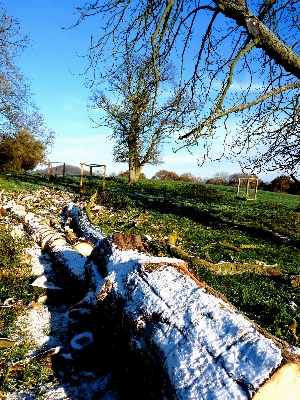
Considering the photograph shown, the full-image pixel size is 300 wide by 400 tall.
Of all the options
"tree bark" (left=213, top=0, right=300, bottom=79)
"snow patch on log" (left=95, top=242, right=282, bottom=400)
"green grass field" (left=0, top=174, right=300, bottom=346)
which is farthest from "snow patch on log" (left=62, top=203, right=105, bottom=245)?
"tree bark" (left=213, top=0, right=300, bottom=79)

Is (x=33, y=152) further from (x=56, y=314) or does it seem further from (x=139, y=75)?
(x=56, y=314)

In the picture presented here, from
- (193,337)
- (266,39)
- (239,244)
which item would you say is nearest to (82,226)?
(239,244)

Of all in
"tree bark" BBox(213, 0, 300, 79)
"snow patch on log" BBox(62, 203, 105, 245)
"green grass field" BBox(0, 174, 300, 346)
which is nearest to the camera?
"green grass field" BBox(0, 174, 300, 346)

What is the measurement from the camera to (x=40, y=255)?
5.93 m

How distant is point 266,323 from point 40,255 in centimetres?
428

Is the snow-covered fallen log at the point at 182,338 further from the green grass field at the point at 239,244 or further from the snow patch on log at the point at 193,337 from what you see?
the green grass field at the point at 239,244

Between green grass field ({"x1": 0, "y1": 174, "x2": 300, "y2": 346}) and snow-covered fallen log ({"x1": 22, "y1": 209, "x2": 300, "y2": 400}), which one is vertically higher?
snow-covered fallen log ({"x1": 22, "y1": 209, "x2": 300, "y2": 400})

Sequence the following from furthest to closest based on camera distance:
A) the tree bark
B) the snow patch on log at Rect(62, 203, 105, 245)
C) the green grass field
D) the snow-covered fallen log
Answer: the snow patch on log at Rect(62, 203, 105, 245), the tree bark, the green grass field, the snow-covered fallen log

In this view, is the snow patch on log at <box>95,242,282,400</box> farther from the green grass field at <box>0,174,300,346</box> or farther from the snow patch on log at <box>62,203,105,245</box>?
the snow patch on log at <box>62,203,105,245</box>

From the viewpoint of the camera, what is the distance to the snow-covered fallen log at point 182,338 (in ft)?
5.90

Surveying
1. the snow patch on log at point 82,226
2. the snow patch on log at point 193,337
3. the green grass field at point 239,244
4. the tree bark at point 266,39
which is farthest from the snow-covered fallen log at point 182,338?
the tree bark at point 266,39

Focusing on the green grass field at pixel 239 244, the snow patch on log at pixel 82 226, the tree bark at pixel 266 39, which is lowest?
the green grass field at pixel 239 244

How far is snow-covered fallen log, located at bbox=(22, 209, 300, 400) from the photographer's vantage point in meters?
1.80

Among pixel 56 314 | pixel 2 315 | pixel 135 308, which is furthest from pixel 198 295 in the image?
pixel 2 315
